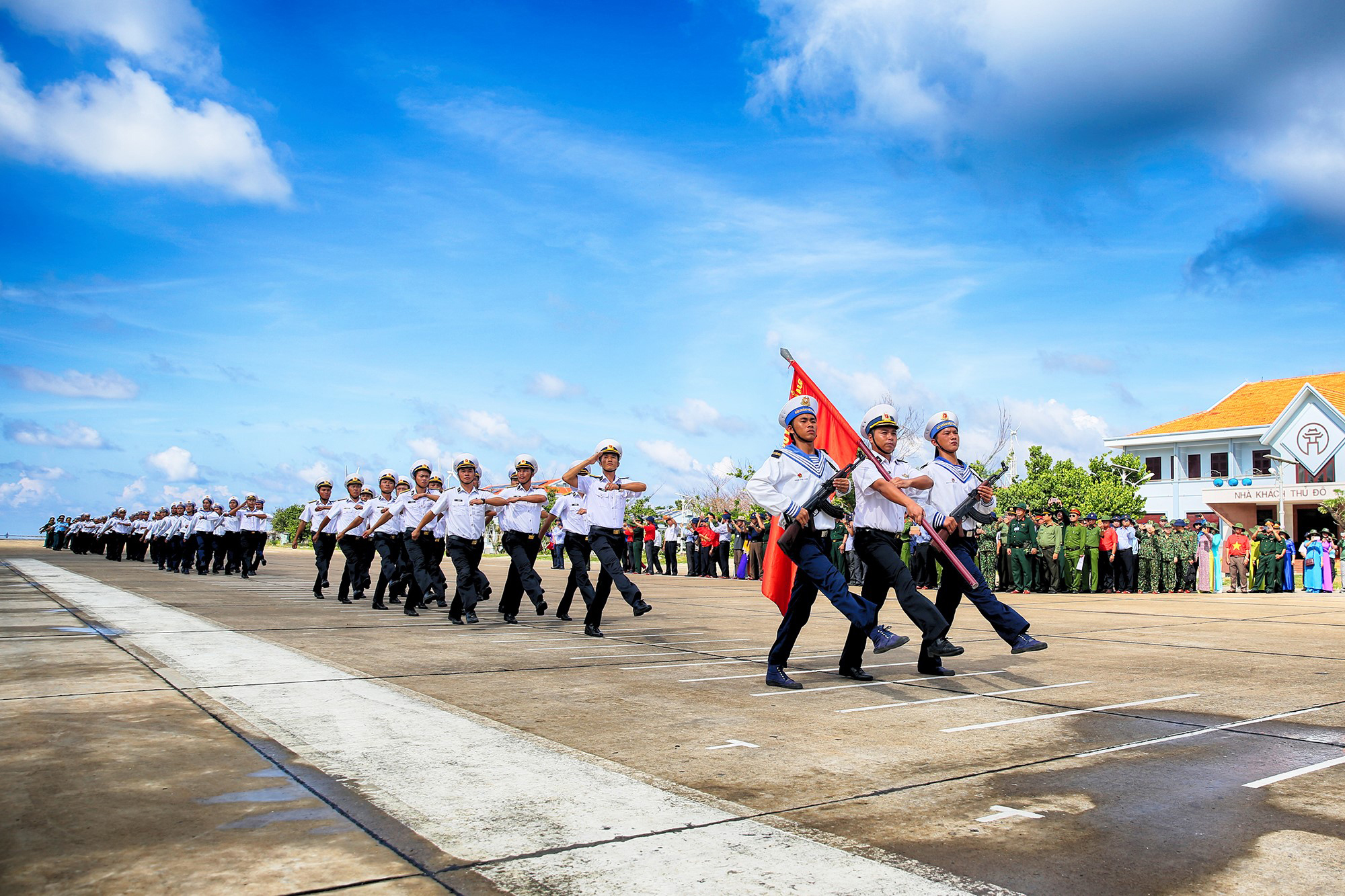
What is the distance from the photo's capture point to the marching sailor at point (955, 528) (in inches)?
287

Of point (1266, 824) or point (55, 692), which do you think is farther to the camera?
point (55, 692)

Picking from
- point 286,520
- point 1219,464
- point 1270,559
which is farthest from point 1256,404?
point 286,520

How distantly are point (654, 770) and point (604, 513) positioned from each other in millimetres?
6131

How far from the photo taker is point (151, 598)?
14953mm

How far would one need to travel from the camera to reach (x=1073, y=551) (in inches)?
841

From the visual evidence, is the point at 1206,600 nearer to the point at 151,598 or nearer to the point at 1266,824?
the point at 1266,824

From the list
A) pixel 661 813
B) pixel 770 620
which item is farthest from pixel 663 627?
pixel 661 813

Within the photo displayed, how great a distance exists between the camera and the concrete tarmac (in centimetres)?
323

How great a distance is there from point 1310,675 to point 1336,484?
4001 cm

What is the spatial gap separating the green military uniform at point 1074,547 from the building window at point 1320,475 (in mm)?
28890

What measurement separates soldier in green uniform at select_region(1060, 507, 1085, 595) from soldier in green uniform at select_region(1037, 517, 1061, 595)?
0.43 ft

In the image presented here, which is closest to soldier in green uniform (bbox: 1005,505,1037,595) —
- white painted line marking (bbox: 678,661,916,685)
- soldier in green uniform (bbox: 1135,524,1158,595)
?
soldier in green uniform (bbox: 1135,524,1158,595)

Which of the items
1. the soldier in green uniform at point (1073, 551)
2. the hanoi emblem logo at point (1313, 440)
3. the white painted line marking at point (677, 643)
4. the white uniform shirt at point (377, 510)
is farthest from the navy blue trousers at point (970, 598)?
the hanoi emblem logo at point (1313, 440)

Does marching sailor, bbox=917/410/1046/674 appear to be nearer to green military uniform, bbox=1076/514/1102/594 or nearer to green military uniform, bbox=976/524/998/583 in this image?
green military uniform, bbox=1076/514/1102/594
